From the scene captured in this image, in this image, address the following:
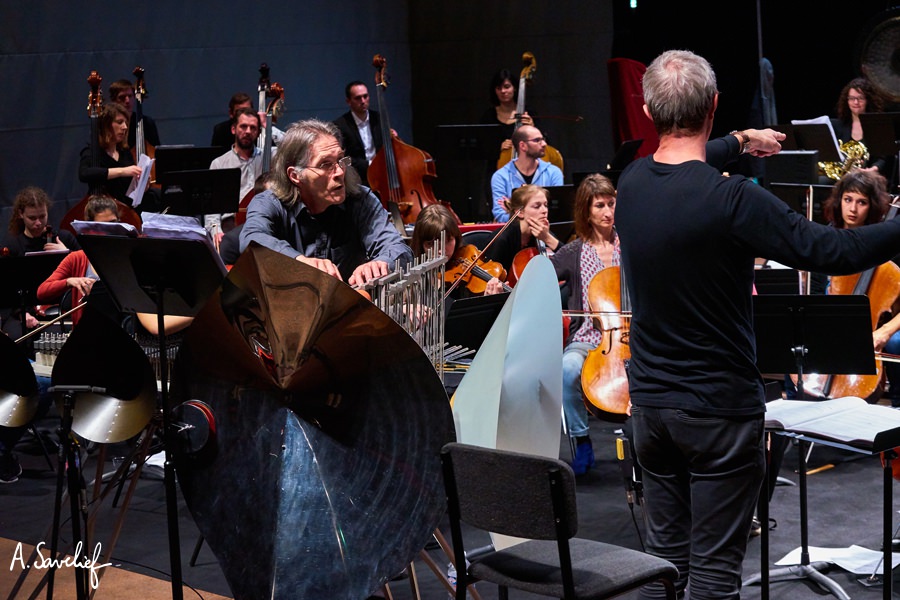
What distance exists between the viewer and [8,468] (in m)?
5.05

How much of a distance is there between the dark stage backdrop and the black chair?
601 cm

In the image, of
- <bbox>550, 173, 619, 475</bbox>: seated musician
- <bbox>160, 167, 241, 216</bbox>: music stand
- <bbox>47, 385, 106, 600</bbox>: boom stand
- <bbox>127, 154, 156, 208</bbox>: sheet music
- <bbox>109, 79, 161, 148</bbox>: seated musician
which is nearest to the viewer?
<bbox>47, 385, 106, 600</bbox>: boom stand

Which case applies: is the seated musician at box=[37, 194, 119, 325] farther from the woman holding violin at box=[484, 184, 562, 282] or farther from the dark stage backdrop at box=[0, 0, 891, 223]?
the dark stage backdrop at box=[0, 0, 891, 223]

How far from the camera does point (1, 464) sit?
503cm

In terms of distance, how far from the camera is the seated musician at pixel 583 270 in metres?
4.78

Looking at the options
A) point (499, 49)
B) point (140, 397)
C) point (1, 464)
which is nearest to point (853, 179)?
point (140, 397)

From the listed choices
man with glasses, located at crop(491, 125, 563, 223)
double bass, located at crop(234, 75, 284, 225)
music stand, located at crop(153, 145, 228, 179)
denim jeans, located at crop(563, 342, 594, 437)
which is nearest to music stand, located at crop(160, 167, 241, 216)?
double bass, located at crop(234, 75, 284, 225)

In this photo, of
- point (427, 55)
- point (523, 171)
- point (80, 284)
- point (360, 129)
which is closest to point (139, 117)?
point (360, 129)

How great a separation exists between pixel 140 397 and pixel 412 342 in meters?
1.17

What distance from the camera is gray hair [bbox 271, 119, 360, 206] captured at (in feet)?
10.1

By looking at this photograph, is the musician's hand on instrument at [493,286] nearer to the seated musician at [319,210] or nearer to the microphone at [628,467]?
the microphone at [628,467]

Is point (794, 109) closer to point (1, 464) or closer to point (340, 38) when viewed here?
point (340, 38)

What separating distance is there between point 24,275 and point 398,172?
11.0 feet

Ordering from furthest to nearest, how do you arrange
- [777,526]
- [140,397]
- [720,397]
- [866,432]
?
1. [777,526]
2. [140,397]
3. [866,432]
4. [720,397]
